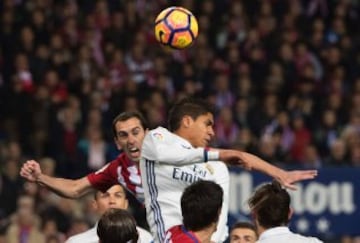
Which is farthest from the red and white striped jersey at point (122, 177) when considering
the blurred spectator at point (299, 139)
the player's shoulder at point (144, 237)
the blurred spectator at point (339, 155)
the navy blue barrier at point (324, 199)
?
the blurred spectator at point (299, 139)

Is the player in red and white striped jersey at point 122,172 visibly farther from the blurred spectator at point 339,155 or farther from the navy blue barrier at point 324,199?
the blurred spectator at point 339,155

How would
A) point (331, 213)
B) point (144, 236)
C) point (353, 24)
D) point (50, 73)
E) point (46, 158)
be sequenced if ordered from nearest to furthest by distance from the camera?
point (144, 236) < point (331, 213) < point (46, 158) < point (50, 73) < point (353, 24)

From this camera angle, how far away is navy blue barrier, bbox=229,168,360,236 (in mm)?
15469

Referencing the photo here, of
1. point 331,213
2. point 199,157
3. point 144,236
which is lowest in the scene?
point 331,213

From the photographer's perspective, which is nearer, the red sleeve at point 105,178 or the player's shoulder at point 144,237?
the player's shoulder at point 144,237

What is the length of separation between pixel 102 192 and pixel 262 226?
230 cm

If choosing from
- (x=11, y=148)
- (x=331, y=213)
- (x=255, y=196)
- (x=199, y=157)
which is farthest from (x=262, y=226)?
(x=11, y=148)

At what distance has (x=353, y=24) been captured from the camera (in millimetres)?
22031

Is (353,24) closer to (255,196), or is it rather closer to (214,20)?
(214,20)

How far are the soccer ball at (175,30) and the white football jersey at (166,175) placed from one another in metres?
1.52

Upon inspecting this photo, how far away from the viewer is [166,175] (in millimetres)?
8945

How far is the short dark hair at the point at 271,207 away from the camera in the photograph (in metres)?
8.09

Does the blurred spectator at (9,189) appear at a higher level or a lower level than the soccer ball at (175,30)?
lower

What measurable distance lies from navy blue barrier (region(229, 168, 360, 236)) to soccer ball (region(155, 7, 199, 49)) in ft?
16.8
